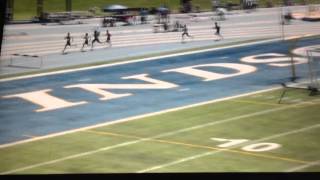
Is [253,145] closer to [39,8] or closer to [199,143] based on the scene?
[199,143]

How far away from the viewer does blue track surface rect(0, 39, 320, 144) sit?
324 inches

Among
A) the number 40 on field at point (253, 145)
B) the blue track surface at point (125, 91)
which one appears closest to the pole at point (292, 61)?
the blue track surface at point (125, 91)

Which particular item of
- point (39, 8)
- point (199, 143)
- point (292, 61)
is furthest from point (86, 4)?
point (292, 61)

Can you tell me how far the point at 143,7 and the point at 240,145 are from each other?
2.01 m

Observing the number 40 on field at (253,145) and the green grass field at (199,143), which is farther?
the number 40 on field at (253,145)

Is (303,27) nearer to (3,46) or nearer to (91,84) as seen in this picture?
(91,84)

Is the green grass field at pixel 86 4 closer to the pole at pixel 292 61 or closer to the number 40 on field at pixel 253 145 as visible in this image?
the pole at pixel 292 61

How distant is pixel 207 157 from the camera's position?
25.6 feet

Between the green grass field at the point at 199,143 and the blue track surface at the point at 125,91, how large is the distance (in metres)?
0.13

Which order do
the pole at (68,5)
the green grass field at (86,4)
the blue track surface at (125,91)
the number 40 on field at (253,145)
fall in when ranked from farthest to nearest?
the pole at (68,5) < the green grass field at (86,4) < the blue track surface at (125,91) < the number 40 on field at (253,145)

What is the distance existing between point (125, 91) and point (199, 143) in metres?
1.13

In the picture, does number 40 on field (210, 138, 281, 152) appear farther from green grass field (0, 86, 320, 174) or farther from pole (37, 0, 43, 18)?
pole (37, 0, 43, 18)

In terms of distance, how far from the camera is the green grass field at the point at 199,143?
7.72m
